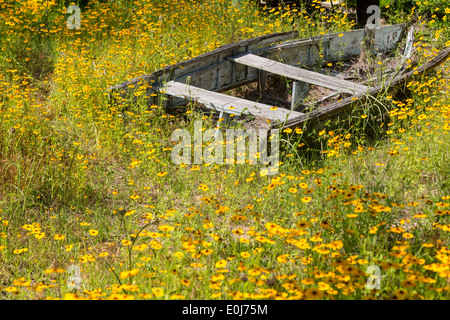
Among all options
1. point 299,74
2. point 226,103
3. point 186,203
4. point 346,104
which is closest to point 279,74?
point 299,74

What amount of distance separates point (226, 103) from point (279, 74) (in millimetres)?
1414

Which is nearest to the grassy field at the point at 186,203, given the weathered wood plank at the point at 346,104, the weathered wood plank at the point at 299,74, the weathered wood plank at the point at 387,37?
the weathered wood plank at the point at 346,104

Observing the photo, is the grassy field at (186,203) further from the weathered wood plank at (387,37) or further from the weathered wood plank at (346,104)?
the weathered wood plank at (387,37)

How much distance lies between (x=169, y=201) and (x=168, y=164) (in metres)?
0.59

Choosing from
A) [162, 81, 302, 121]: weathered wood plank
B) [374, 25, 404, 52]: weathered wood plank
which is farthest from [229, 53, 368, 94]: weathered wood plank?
[374, 25, 404, 52]: weathered wood plank

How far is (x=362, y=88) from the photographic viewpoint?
5398 millimetres

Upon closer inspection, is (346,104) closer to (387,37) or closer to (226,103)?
(226,103)

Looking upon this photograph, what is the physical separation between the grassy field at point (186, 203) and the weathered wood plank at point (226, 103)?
220 millimetres

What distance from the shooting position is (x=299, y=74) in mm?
5742

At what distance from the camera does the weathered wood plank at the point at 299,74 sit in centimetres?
546

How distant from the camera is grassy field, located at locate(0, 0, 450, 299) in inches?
96.3

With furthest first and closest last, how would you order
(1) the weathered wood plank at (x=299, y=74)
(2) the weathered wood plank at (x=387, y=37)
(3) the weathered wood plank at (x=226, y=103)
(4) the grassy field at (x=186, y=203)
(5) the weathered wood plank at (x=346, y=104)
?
1. (2) the weathered wood plank at (x=387, y=37)
2. (1) the weathered wood plank at (x=299, y=74)
3. (3) the weathered wood plank at (x=226, y=103)
4. (5) the weathered wood plank at (x=346, y=104)
5. (4) the grassy field at (x=186, y=203)
